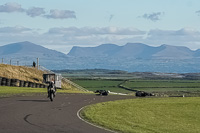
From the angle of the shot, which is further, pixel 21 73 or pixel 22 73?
pixel 22 73

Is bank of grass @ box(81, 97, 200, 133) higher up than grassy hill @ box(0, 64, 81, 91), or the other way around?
grassy hill @ box(0, 64, 81, 91)

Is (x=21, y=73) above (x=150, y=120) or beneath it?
above

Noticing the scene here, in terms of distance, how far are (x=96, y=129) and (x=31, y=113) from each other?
22.9 ft

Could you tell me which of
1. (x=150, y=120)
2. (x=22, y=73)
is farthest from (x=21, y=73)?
(x=150, y=120)

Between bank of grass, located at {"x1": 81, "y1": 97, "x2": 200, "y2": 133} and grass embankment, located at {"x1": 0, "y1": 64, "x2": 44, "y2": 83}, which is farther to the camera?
grass embankment, located at {"x1": 0, "y1": 64, "x2": 44, "y2": 83}

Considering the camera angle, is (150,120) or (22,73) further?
(22,73)

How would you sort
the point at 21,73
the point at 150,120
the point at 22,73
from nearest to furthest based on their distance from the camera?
the point at 150,120 → the point at 21,73 → the point at 22,73

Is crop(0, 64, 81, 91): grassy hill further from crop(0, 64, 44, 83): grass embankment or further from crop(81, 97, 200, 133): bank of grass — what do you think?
crop(81, 97, 200, 133): bank of grass

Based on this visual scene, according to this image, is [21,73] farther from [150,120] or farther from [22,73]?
[150,120]

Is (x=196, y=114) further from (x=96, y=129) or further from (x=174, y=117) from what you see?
(x=96, y=129)

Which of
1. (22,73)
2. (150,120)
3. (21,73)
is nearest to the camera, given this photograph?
(150,120)

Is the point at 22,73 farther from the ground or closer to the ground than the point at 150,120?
farther from the ground

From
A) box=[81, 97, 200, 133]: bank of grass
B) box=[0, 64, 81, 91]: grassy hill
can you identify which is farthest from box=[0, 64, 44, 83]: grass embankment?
box=[81, 97, 200, 133]: bank of grass

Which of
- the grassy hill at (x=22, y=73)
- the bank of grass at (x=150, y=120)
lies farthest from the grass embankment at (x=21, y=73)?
the bank of grass at (x=150, y=120)
